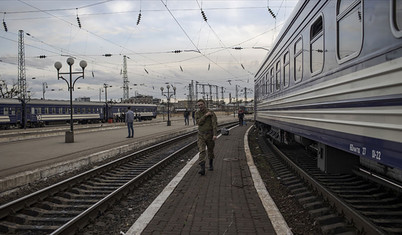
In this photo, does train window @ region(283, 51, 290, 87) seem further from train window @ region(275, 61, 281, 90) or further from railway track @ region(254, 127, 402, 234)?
railway track @ region(254, 127, 402, 234)

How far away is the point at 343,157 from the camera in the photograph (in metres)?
5.20

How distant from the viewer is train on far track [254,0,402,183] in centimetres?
267

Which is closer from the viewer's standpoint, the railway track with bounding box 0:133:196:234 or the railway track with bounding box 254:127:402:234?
the railway track with bounding box 254:127:402:234

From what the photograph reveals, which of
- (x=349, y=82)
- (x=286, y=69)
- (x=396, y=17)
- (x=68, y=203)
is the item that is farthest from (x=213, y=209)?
(x=286, y=69)

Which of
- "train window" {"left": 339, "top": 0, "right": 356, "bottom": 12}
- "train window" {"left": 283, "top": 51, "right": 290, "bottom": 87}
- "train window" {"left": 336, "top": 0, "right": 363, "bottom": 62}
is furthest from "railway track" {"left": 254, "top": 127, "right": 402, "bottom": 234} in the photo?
"train window" {"left": 339, "top": 0, "right": 356, "bottom": 12}

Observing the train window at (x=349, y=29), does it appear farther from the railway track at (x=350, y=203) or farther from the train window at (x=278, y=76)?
the train window at (x=278, y=76)

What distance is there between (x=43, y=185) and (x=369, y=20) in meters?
7.05

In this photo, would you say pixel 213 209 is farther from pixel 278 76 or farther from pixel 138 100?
pixel 138 100

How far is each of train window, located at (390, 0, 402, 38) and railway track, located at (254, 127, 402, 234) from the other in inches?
76.7

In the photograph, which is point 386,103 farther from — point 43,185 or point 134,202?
point 43,185

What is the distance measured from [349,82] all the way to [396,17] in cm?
105

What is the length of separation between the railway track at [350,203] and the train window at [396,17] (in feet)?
6.39

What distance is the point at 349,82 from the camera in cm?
362

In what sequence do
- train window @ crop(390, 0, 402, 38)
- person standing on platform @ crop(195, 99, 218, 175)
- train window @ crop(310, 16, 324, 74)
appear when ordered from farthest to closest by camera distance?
1. person standing on platform @ crop(195, 99, 218, 175)
2. train window @ crop(310, 16, 324, 74)
3. train window @ crop(390, 0, 402, 38)
